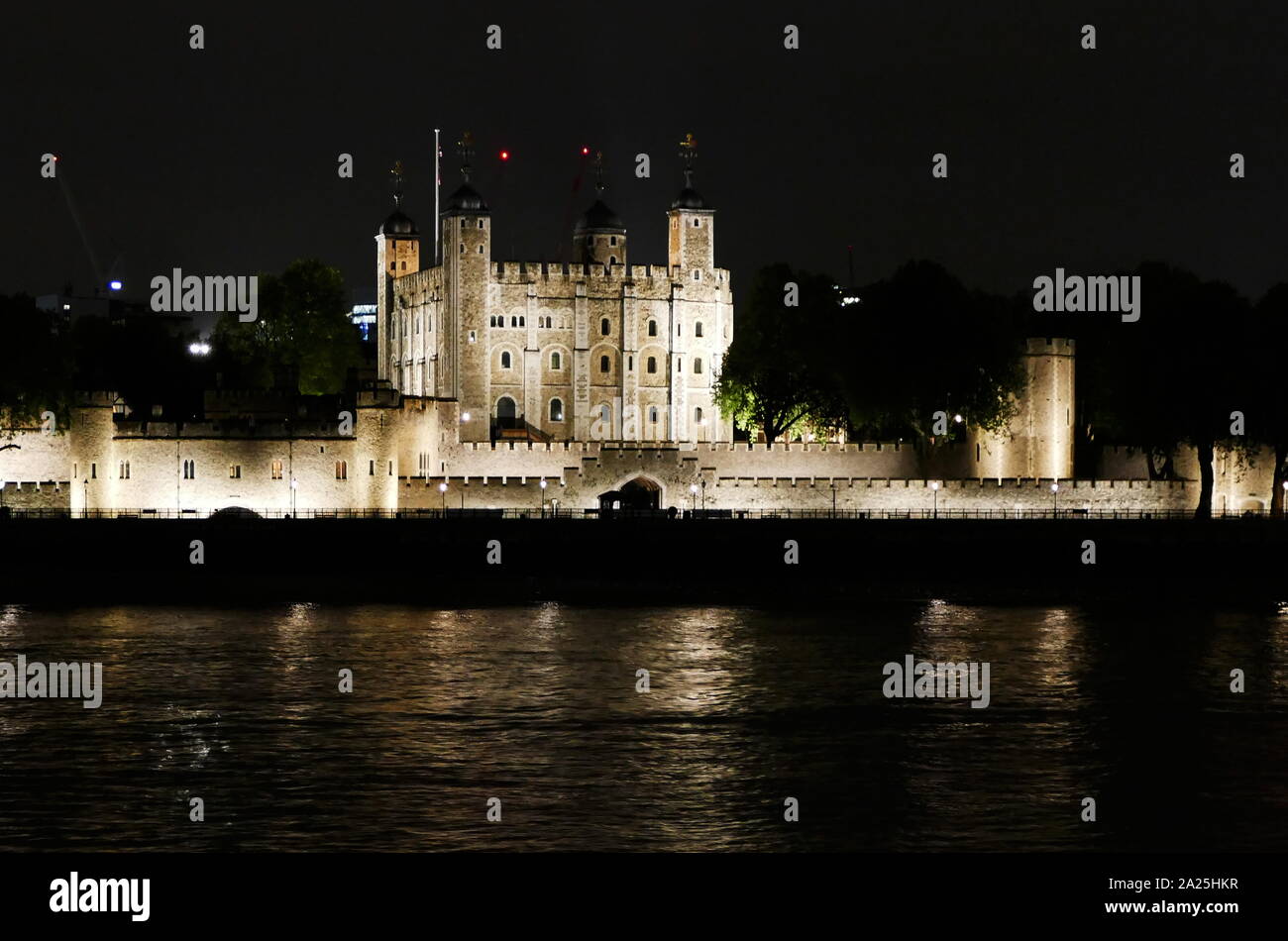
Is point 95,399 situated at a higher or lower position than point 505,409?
lower

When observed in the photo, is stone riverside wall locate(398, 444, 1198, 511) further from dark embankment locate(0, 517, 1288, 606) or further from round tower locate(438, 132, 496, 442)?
round tower locate(438, 132, 496, 442)

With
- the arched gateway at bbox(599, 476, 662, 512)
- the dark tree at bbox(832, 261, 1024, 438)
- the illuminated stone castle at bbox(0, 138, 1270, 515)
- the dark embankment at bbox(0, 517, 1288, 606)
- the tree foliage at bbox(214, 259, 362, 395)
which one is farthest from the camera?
the tree foliage at bbox(214, 259, 362, 395)

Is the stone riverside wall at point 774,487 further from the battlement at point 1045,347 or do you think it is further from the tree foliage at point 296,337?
the tree foliage at point 296,337

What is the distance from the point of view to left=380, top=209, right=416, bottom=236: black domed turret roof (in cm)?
10500

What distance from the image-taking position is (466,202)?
9306 cm

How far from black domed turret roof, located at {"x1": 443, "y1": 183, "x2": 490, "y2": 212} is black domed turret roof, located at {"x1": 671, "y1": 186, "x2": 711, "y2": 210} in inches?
357

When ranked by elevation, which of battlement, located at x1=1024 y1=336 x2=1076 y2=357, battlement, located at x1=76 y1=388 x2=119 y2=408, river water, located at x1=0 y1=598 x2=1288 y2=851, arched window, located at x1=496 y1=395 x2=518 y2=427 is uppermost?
battlement, located at x1=1024 y1=336 x2=1076 y2=357

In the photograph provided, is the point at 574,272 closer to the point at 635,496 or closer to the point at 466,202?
the point at 466,202

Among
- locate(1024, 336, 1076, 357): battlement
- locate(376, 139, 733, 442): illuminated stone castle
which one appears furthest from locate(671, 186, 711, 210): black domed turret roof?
locate(1024, 336, 1076, 357): battlement

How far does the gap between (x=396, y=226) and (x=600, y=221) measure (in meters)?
11.6

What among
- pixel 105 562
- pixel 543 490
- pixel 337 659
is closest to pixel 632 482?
pixel 543 490

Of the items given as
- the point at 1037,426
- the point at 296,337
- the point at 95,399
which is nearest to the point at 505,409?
the point at 296,337
